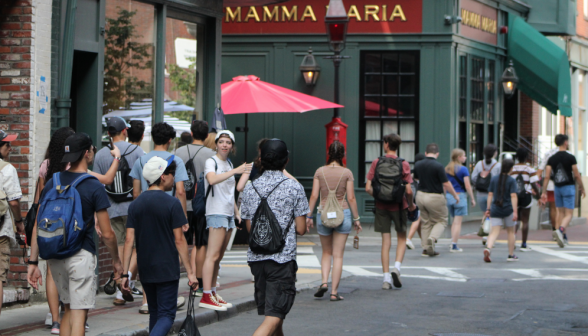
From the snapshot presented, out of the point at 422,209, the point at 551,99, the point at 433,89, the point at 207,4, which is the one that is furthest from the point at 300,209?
the point at 551,99

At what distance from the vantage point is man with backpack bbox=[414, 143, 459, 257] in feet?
43.9

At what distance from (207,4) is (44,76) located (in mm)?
3639

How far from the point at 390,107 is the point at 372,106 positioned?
1.32 ft

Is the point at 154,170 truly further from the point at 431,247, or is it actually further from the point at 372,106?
the point at 372,106

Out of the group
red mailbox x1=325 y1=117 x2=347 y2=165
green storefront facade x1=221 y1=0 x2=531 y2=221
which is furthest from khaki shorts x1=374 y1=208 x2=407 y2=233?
green storefront facade x1=221 y1=0 x2=531 y2=221

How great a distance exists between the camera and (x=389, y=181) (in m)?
10.0

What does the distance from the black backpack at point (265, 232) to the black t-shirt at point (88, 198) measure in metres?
1.09

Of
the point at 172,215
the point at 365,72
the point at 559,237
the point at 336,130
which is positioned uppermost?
the point at 365,72

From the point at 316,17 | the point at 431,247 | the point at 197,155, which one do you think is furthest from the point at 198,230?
the point at 316,17

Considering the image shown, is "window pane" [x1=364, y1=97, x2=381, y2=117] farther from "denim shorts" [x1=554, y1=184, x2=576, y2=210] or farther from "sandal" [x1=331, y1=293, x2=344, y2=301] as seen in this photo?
"sandal" [x1=331, y1=293, x2=344, y2=301]

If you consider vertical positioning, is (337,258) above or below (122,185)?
below

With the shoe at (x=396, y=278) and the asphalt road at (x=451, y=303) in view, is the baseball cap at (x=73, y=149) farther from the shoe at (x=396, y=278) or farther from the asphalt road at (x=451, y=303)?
the shoe at (x=396, y=278)

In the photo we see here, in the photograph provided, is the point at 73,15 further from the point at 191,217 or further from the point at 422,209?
the point at 422,209

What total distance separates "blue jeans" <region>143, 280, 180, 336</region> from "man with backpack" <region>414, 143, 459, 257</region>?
8086mm
